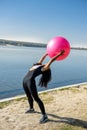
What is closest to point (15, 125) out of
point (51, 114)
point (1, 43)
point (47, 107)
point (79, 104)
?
point (51, 114)

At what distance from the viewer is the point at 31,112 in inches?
267

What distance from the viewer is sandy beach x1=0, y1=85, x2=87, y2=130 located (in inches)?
231

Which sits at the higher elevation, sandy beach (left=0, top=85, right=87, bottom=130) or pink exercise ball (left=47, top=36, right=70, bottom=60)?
pink exercise ball (left=47, top=36, right=70, bottom=60)

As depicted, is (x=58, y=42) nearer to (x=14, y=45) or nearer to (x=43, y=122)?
(x=43, y=122)

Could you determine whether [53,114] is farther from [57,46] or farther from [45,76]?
[57,46]

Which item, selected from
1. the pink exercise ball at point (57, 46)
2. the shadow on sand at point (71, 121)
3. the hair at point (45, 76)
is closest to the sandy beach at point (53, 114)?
the shadow on sand at point (71, 121)

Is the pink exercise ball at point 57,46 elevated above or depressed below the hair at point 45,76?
above

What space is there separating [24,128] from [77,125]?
4.12 feet

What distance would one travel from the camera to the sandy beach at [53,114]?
588cm

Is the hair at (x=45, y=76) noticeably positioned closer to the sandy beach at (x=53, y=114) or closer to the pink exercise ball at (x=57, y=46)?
the pink exercise ball at (x=57, y=46)

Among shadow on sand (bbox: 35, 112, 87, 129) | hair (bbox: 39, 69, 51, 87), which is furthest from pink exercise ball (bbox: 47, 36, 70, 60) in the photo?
shadow on sand (bbox: 35, 112, 87, 129)

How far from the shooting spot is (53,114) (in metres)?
6.76

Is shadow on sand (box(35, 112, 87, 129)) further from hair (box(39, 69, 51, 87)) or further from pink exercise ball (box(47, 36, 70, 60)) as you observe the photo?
pink exercise ball (box(47, 36, 70, 60))

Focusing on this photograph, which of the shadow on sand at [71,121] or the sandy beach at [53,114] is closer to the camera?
the sandy beach at [53,114]
